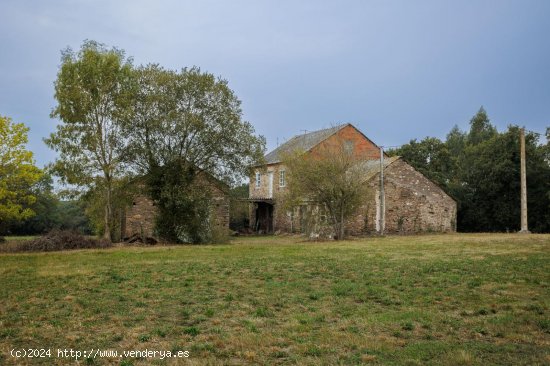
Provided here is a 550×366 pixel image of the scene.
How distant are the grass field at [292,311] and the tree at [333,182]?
42.6ft

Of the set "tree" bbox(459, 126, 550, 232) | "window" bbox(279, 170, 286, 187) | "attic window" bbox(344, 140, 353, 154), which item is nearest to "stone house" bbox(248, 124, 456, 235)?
"attic window" bbox(344, 140, 353, 154)

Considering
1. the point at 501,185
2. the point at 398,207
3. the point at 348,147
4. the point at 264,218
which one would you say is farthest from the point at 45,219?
the point at 501,185

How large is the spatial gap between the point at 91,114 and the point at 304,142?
22.3m

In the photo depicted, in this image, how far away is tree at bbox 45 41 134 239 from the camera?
27734 mm

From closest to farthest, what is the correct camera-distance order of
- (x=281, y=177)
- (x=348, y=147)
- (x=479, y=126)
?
(x=348, y=147) → (x=281, y=177) → (x=479, y=126)

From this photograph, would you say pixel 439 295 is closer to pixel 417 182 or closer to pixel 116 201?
pixel 116 201

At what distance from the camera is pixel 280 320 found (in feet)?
28.5

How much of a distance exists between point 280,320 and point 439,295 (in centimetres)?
379

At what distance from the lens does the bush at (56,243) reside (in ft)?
77.2

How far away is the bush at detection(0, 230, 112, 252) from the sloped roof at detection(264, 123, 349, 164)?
63.1 feet

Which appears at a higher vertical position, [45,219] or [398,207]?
[398,207]

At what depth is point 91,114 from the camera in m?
28.2

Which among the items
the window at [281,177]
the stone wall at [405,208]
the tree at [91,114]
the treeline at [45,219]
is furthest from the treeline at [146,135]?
the treeline at [45,219]

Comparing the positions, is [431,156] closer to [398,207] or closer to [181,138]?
[398,207]
